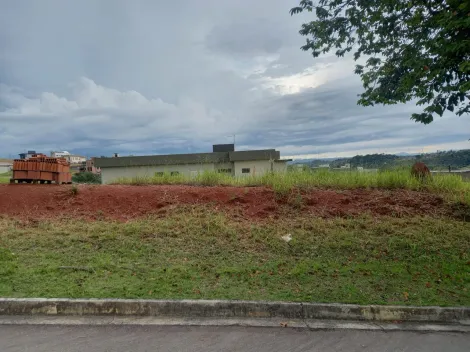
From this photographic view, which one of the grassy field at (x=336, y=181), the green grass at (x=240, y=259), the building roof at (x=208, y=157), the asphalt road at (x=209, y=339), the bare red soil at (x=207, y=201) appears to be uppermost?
the building roof at (x=208, y=157)

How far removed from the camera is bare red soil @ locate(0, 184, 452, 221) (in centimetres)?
754

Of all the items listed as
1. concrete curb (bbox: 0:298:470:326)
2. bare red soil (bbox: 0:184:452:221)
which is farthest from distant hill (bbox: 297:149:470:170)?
concrete curb (bbox: 0:298:470:326)

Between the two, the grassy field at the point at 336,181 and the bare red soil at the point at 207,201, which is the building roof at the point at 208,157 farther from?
the bare red soil at the point at 207,201

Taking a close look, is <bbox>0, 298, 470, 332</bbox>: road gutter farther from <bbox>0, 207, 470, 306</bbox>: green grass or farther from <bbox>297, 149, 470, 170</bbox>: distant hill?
<bbox>297, 149, 470, 170</bbox>: distant hill

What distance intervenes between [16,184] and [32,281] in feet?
18.4

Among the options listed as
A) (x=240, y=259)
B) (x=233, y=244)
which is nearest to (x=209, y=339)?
(x=240, y=259)

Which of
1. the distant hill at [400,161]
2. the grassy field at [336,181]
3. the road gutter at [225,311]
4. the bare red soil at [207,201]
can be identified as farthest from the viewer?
the distant hill at [400,161]

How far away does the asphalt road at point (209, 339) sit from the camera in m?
3.13

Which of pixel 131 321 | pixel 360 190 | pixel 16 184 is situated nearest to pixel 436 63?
pixel 360 190

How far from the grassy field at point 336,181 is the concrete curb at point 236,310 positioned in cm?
448

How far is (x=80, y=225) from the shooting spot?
695cm

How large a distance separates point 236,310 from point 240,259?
1619 millimetres

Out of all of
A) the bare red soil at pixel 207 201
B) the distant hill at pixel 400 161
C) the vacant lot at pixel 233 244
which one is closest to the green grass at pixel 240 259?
the vacant lot at pixel 233 244

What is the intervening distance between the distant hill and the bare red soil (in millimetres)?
2433
